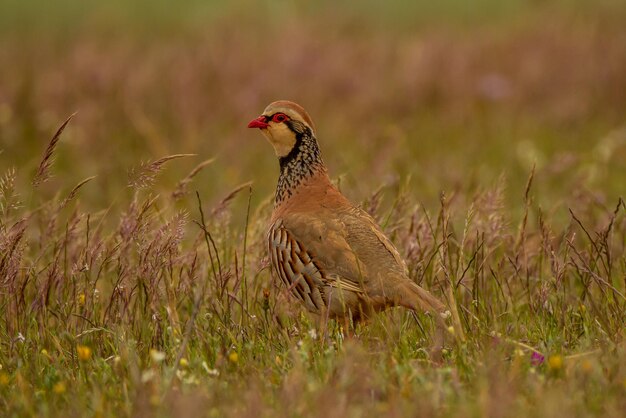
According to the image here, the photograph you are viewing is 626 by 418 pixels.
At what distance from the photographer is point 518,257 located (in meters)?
5.32

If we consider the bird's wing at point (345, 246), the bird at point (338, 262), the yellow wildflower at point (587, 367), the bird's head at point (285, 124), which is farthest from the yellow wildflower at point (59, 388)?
the bird's head at point (285, 124)

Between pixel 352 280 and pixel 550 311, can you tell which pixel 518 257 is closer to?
pixel 550 311

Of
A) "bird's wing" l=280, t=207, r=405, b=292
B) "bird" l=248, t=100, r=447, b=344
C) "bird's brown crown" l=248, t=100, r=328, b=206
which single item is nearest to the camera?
A: "bird" l=248, t=100, r=447, b=344

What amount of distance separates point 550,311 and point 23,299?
2330 millimetres

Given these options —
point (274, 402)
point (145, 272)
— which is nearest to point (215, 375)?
point (274, 402)

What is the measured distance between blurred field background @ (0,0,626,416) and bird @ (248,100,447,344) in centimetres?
14

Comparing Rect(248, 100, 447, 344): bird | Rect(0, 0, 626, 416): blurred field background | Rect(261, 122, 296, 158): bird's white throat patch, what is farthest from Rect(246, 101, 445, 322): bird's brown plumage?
Rect(261, 122, 296, 158): bird's white throat patch

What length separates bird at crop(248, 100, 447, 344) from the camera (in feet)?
15.6

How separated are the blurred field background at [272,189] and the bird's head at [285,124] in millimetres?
391

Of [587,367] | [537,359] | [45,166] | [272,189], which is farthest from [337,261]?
[272,189]

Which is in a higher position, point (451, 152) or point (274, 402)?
point (274, 402)

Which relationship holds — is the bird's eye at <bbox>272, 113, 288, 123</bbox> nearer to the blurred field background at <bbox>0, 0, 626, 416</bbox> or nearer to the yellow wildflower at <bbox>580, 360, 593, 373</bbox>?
the blurred field background at <bbox>0, 0, 626, 416</bbox>

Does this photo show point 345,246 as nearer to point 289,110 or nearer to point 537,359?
point 289,110

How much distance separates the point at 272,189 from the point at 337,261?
4.73 meters
